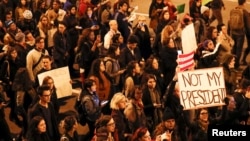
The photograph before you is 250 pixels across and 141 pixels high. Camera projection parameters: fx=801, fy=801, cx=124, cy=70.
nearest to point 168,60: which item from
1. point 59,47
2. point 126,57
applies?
point 126,57

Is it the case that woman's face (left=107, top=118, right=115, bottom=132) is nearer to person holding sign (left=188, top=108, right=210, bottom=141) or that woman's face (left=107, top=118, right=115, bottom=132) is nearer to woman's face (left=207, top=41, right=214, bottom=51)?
person holding sign (left=188, top=108, right=210, bottom=141)

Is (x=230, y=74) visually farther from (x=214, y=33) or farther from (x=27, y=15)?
(x=27, y=15)

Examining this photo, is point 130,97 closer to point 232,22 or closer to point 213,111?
point 213,111

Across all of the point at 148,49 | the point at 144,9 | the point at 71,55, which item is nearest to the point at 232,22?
the point at 148,49

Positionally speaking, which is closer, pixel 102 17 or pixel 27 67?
pixel 27 67

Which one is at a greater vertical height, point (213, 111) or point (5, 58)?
point (5, 58)

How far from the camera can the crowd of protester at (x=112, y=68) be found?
41.0 feet

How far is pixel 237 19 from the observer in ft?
58.1

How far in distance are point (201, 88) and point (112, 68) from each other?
7.23ft

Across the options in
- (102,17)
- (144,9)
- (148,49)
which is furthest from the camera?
(144,9)

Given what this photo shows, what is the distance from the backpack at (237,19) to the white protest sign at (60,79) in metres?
4.95

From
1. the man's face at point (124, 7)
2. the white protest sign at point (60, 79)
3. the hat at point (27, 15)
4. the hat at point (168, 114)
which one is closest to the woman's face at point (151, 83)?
the hat at point (168, 114)

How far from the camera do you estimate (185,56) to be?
46.6 feet

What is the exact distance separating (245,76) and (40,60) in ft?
12.5
